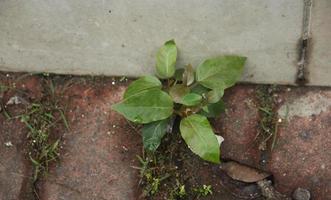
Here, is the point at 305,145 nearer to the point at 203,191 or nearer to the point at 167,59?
the point at 203,191

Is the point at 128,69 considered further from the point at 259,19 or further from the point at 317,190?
the point at 317,190

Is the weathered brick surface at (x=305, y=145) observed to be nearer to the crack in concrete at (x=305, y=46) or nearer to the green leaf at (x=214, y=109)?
the crack in concrete at (x=305, y=46)

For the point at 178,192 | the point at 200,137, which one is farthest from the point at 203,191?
the point at 200,137

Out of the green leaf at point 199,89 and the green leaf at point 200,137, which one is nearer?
the green leaf at point 200,137

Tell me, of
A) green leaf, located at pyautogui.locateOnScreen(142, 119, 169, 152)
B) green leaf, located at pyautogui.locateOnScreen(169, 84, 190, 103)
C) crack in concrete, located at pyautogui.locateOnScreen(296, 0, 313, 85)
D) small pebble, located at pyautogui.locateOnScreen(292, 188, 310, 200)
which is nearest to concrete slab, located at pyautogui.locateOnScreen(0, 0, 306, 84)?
crack in concrete, located at pyautogui.locateOnScreen(296, 0, 313, 85)

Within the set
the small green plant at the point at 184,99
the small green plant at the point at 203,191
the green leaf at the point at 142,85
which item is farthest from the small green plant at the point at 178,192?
the green leaf at the point at 142,85

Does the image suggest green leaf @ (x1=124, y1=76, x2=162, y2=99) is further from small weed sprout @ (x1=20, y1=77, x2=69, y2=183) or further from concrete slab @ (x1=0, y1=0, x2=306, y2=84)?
small weed sprout @ (x1=20, y1=77, x2=69, y2=183)
